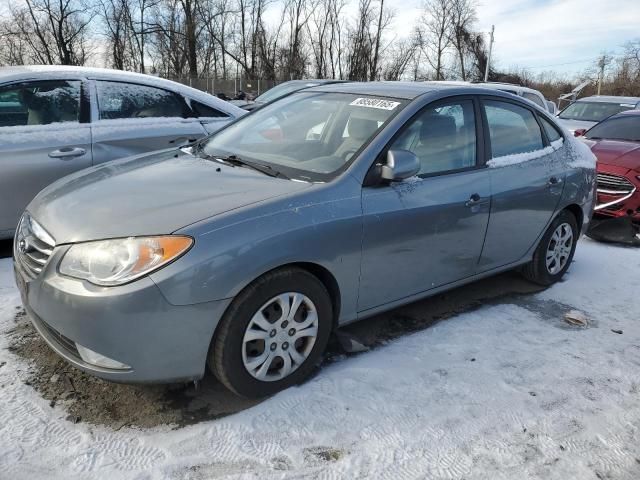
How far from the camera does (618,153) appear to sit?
258 inches

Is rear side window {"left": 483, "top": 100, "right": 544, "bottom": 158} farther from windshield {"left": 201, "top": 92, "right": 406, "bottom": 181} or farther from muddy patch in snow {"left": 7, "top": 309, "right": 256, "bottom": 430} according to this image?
muddy patch in snow {"left": 7, "top": 309, "right": 256, "bottom": 430}

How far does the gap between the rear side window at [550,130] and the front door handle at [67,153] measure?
377 cm

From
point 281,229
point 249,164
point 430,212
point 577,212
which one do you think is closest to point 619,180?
point 577,212

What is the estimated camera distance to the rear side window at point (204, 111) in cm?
520

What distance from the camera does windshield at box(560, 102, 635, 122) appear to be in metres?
12.2

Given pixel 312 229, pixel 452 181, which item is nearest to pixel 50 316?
pixel 312 229

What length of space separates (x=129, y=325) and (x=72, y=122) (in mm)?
2898

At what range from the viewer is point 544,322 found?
376cm

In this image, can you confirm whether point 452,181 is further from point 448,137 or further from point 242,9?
point 242,9

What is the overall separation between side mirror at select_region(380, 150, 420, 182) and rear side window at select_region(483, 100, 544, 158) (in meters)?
1.02

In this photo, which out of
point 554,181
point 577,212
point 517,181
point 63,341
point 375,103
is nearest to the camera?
point 63,341

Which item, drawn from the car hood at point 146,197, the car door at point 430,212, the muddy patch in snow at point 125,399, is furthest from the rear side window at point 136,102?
the car door at point 430,212

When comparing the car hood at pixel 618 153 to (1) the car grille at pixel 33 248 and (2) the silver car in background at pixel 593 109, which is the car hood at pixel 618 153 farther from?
(1) the car grille at pixel 33 248

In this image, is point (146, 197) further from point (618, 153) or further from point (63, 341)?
point (618, 153)
